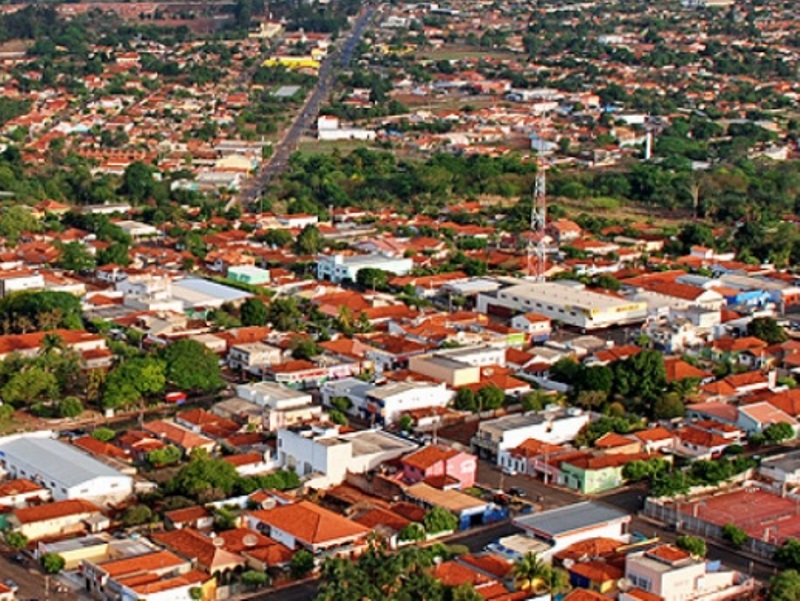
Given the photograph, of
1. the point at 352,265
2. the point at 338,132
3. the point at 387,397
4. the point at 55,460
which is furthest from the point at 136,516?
the point at 338,132

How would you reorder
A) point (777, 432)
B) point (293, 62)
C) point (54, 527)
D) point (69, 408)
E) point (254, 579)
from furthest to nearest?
1. point (293, 62)
2. point (69, 408)
3. point (777, 432)
4. point (54, 527)
5. point (254, 579)

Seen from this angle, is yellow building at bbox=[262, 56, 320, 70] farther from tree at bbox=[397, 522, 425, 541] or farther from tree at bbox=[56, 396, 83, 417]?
tree at bbox=[397, 522, 425, 541]

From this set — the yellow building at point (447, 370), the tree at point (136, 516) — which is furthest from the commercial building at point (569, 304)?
the tree at point (136, 516)

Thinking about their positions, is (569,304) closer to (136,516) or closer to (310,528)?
(310,528)

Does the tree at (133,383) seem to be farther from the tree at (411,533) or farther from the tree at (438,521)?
the tree at (411,533)

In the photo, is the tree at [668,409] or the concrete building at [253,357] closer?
the tree at [668,409]

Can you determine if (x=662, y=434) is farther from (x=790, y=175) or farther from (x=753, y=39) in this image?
(x=753, y=39)

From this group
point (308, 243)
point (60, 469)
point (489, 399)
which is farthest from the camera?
point (308, 243)
